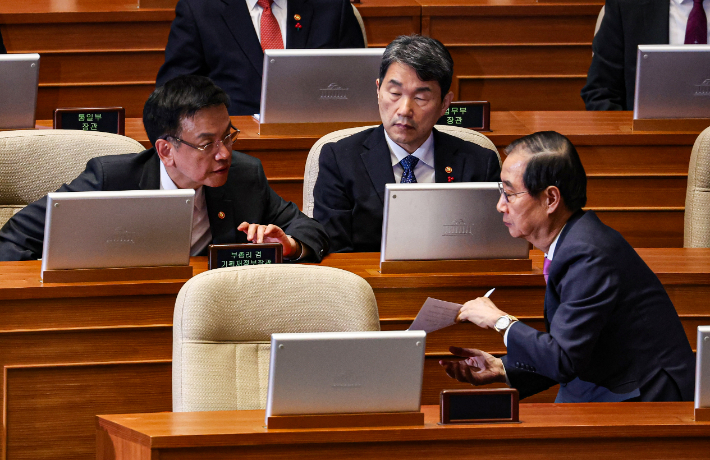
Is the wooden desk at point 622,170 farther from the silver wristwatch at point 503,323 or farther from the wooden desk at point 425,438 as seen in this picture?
the wooden desk at point 425,438

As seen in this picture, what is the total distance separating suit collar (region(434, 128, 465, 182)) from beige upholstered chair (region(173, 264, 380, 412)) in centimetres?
95

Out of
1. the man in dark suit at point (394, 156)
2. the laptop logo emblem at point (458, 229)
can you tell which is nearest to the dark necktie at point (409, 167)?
the man in dark suit at point (394, 156)

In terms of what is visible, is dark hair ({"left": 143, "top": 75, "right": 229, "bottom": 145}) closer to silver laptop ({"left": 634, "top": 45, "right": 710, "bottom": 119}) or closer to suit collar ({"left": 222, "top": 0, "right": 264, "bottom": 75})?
suit collar ({"left": 222, "top": 0, "right": 264, "bottom": 75})

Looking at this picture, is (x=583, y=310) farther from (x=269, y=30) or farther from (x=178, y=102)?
(x=269, y=30)

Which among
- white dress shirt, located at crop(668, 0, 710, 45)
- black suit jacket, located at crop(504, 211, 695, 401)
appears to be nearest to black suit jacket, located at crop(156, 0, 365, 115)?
white dress shirt, located at crop(668, 0, 710, 45)

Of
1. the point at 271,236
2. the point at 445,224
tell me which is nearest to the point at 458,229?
the point at 445,224

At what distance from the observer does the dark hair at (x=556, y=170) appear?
2.34 metres

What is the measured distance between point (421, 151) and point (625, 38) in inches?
57.4

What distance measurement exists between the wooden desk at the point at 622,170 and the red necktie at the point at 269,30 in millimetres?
577

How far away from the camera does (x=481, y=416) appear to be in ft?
6.25

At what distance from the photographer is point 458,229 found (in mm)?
2674

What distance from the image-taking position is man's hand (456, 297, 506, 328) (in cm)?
240

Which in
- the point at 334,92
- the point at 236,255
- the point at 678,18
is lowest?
the point at 236,255

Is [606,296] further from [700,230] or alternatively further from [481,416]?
[700,230]
